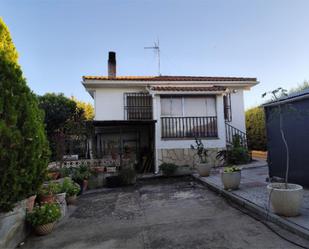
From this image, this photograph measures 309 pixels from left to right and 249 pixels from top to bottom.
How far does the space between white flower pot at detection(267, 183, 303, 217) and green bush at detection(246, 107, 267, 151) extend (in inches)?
487

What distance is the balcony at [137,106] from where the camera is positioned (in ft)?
45.0

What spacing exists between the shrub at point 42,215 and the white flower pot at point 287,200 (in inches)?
166

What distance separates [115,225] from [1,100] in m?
3.22

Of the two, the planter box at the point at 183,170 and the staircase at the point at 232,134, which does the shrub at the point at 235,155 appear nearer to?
the staircase at the point at 232,134

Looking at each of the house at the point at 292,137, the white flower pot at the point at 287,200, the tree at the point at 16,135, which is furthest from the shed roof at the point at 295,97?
the tree at the point at 16,135

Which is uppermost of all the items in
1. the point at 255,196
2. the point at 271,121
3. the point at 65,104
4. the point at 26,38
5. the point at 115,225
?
the point at 26,38

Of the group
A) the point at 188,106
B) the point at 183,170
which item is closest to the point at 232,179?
the point at 183,170

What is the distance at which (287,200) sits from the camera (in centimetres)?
440

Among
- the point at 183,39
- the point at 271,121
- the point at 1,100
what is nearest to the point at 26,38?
the point at 183,39

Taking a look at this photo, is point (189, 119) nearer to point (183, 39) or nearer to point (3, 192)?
point (183, 39)

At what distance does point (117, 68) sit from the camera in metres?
15.7

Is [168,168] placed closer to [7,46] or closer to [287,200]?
[287,200]

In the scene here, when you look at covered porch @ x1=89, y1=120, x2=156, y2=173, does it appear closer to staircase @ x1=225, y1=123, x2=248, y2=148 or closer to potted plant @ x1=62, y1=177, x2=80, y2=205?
potted plant @ x1=62, y1=177, x2=80, y2=205

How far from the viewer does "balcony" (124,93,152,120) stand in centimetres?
1371
